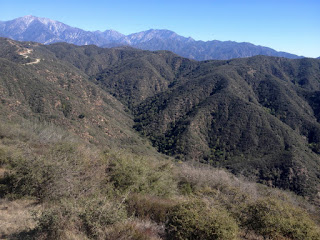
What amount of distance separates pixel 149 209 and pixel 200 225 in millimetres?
3319

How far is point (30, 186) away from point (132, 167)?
22.0 ft

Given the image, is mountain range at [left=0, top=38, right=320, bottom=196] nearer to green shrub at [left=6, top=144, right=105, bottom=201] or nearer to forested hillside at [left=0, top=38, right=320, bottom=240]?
forested hillside at [left=0, top=38, right=320, bottom=240]

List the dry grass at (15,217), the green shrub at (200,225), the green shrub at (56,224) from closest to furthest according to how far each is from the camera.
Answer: the green shrub at (56,224), the green shrub at (200,225), the dry grass at (15,217)

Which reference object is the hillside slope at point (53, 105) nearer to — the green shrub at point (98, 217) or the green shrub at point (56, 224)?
the green shrub at point (56, 224)

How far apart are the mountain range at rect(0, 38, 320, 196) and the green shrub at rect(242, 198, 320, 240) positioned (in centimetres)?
4792

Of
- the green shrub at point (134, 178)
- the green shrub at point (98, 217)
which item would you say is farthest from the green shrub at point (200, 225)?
the green shrub at point (134, 178)

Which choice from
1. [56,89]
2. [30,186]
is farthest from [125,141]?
[30,186]

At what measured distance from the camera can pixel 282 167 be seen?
58.9 metres

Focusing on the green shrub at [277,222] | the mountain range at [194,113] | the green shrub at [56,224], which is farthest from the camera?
the mountain range at [194,113]

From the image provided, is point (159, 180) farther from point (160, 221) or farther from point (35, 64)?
point (35, 64)

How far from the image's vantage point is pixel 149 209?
10.2 metres

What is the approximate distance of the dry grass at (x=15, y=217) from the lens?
8277mm

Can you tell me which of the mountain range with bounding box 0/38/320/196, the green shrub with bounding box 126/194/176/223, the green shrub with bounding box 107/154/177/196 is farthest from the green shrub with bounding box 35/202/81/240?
the mountain range with bounding box 0/38/320/196

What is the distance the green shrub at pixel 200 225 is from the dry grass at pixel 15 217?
560 centimetres
